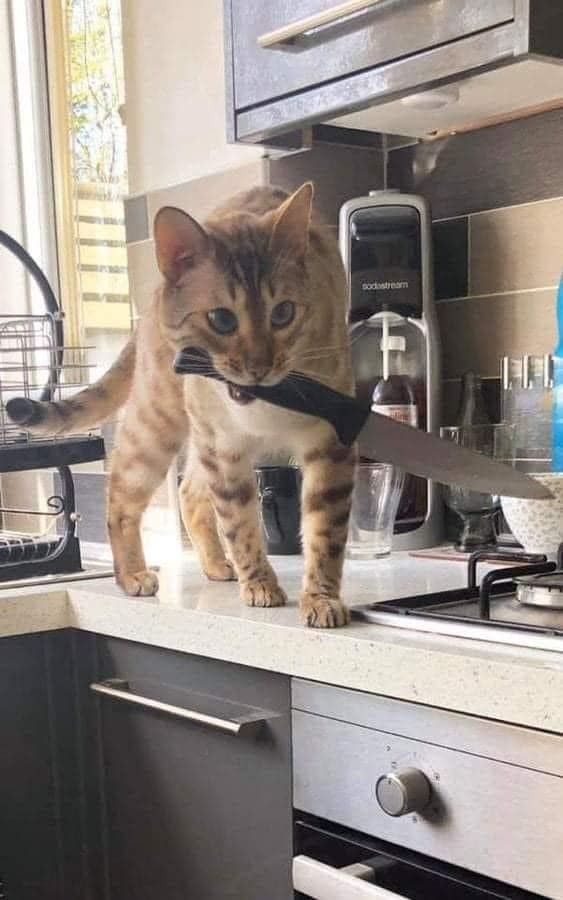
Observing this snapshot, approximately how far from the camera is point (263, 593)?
3.86 ft

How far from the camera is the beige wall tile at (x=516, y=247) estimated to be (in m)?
1.53

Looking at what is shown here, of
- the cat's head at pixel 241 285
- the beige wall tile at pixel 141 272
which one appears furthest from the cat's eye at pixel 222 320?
the beige wall tile at pixel 141 272

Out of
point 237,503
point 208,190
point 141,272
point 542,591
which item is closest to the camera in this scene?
point 542,591

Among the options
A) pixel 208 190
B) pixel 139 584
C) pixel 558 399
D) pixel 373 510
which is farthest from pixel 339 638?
pixel 208 190

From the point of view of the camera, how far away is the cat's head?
108cm

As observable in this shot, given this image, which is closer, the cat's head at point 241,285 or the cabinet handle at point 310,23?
the cat's head at point 241,285

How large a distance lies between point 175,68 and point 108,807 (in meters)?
1.17

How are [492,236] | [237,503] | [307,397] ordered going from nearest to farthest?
[307,397] < [237,503] < [492,236]

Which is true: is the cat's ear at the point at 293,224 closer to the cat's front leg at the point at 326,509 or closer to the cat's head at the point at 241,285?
the cat's head at the point at 241,285

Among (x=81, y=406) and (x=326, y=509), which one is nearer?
(x=326, y=509)

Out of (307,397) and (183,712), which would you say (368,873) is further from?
(307,397)

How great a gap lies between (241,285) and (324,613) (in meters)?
0.34

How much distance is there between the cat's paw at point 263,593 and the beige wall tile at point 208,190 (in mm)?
677

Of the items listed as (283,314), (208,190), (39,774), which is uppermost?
(208,190)
